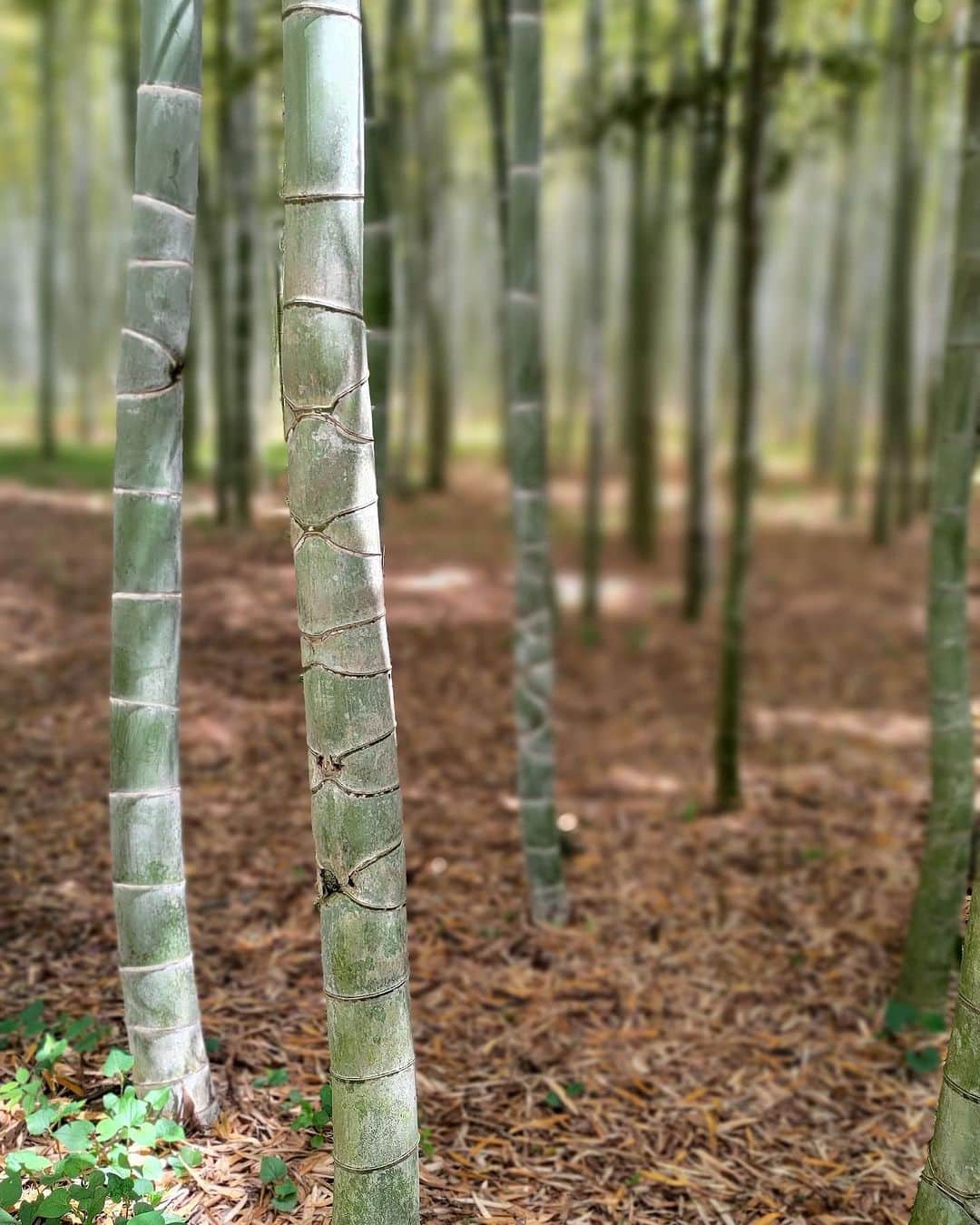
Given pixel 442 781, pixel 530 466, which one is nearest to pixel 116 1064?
pixel 530 466

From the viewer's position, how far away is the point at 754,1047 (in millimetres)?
3178

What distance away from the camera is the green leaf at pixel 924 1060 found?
3055 mm

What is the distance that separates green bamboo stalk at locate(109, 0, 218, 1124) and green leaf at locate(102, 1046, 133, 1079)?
6 centimetres

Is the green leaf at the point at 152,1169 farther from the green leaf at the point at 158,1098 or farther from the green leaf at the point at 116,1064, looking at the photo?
the green leaf at the point at 116,1064

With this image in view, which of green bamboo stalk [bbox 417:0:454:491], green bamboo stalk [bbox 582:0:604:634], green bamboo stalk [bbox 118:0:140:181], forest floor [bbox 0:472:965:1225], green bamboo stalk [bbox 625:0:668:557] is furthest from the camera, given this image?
green bamboo stalk [bbox 417:0:454:491]

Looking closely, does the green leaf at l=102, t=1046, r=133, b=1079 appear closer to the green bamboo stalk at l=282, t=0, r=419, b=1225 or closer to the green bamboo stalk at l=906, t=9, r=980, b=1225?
the green bamboo stalk at l=282, t=0, r=419, b=1225

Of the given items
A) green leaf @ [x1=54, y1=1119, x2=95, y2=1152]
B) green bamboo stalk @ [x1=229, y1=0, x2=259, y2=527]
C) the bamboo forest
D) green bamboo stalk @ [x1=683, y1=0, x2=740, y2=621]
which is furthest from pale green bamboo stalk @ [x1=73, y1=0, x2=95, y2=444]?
green leaf @ [x1=54, y1=1119, x2=95, y2=1152]

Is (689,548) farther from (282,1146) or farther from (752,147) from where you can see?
(282,1146)

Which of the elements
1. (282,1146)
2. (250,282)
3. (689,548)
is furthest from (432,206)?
(282,1146)

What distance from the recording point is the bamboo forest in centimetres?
189

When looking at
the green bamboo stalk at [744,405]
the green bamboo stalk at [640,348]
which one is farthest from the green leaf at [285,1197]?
the green bamboo stalk at [640,348]

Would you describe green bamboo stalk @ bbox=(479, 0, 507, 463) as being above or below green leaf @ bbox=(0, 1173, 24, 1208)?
above

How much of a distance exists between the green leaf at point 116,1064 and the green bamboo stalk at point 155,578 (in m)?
0.06

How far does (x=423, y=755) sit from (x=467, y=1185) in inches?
113
